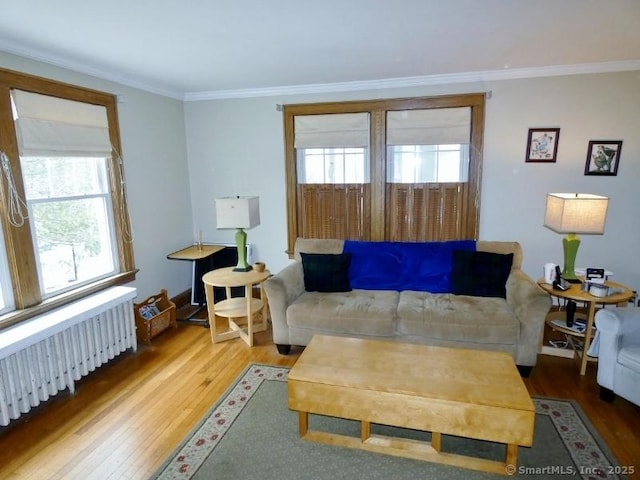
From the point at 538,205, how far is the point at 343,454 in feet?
10.3

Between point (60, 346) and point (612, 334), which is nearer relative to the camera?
point (612, 334)

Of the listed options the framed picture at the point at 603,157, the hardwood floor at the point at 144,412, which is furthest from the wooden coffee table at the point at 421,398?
the framed picture at the point at 603,157

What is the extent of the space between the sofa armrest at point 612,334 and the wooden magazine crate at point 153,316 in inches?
142

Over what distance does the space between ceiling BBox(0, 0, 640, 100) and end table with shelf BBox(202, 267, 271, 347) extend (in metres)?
1.87

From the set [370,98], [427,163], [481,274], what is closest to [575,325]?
[481,274]

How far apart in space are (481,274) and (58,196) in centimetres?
354

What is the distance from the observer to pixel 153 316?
149 inches

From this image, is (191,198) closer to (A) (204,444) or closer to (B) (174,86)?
(B) (174,86)

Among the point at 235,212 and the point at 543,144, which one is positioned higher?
the point at 543,144

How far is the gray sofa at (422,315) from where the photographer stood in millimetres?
2863

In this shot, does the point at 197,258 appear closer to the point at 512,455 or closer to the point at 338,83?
the point at 338,83

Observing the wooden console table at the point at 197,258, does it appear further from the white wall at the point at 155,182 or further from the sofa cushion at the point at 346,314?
the sofa cushion at the point at 346,314

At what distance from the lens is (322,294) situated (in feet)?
11.5

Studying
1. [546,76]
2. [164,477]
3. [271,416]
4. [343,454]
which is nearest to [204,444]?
[164,477]
